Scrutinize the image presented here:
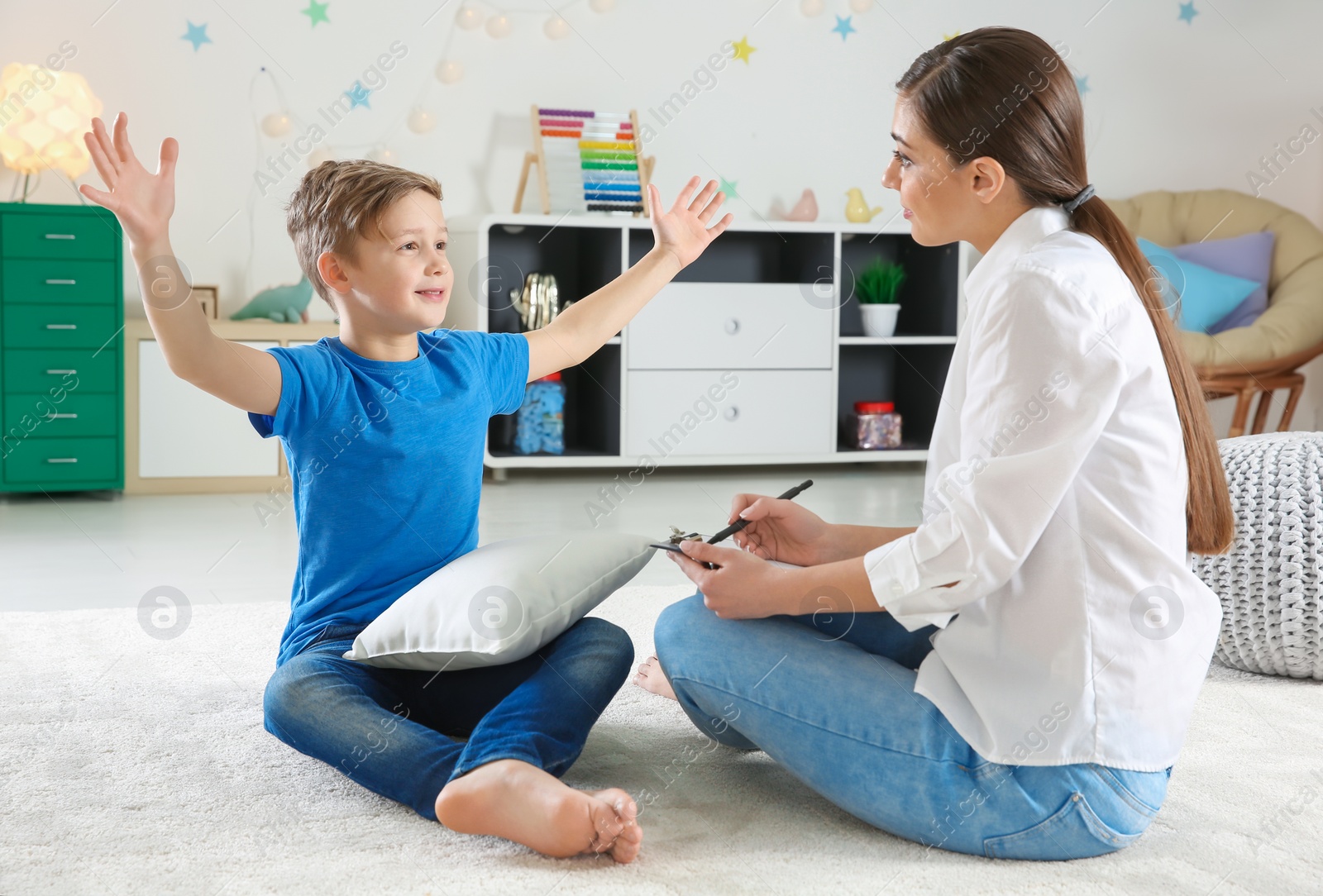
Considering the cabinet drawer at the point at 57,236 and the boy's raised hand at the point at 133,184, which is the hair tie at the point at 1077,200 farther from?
the cabinet drawer at the point at 57,236

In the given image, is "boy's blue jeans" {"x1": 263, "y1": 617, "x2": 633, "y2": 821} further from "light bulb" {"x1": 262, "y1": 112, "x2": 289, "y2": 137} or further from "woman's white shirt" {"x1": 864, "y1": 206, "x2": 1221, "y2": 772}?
"light bulb" {"x1": 262, "y1": 112, "x2": 289, "y2": 137}

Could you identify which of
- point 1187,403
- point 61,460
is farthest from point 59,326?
point 1187,403

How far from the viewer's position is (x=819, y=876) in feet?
Answer: 3.02

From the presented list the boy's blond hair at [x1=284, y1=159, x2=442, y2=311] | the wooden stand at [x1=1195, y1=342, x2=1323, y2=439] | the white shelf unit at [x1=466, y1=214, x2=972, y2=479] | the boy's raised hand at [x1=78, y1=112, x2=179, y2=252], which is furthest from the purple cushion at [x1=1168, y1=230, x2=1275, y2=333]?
the boy's raised hand at [x1=78, y1=112, x2=179, y2=252]

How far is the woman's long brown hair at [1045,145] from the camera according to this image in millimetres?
904

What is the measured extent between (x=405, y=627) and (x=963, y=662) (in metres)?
0.49

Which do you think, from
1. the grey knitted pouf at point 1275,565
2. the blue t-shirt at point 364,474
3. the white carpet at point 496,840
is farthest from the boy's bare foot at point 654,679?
the grey knitted pouf at point 1275,565

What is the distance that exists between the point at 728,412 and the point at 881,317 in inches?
23.0

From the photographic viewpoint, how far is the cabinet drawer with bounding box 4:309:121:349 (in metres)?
2.87

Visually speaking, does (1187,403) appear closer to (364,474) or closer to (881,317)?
(364,474)

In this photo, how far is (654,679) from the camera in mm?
1344

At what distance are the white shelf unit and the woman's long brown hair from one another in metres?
2.40

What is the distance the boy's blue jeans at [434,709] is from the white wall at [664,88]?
234 centimetres

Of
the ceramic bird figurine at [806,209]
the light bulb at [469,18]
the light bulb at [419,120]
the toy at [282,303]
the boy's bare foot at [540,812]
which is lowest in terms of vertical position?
the boy's bare foot at [540,812]
